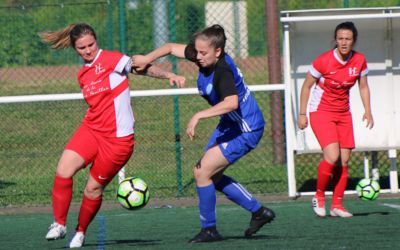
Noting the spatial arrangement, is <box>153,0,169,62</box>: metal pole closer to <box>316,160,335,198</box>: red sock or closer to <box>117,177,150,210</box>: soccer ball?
<box>316,160,335,198</box>: red sock

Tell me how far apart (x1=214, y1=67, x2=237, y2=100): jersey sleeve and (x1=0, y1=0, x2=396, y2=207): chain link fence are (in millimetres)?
4292

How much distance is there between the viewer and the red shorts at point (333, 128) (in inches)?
393

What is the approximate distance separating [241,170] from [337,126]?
3658mm

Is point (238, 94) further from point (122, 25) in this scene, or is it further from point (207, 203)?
point (122, 25)

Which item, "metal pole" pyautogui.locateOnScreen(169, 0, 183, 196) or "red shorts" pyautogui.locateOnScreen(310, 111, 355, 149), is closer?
"red shorts" pyautogui.locateOnScreen(310, 111, 355, 149)

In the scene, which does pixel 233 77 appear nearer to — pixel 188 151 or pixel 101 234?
pixel 101 234

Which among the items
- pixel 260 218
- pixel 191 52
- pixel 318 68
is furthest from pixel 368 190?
pixel 191 52

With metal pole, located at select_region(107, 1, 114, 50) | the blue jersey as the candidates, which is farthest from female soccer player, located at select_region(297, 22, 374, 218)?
metal pole, located at select_region(107, 1, 114, 50)

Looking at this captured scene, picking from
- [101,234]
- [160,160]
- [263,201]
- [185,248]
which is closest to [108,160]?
[185,248]

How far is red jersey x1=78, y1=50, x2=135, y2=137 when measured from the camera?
802 cm

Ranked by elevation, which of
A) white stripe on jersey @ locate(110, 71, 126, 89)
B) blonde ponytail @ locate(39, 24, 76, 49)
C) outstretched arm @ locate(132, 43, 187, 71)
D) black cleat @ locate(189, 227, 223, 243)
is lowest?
black cleat @ locate(189, 227, 223, 243)

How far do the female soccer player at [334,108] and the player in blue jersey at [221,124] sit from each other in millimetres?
1823

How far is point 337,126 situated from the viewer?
1009 centimetres

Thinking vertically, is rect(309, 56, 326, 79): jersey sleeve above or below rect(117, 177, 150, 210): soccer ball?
above
